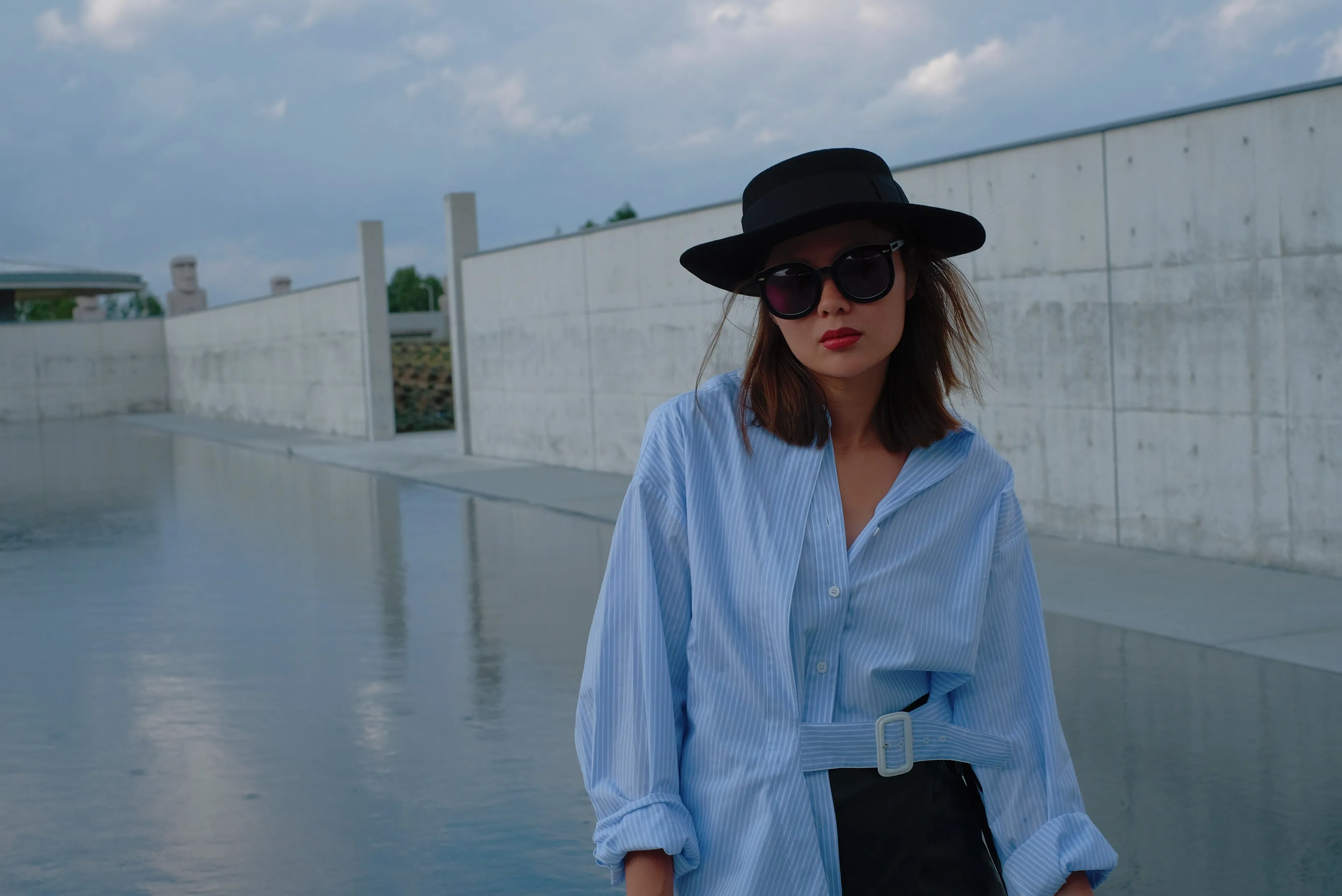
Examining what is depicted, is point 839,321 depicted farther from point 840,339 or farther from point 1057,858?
point 1057,858

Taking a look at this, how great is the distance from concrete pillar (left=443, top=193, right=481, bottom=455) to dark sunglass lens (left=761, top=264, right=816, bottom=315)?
18.5 meters

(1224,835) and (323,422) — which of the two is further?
(323,422)

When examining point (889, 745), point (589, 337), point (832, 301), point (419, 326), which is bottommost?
point (889, 745)

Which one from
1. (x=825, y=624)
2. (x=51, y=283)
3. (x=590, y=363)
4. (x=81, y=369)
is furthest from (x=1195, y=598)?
(x=51, y=283)

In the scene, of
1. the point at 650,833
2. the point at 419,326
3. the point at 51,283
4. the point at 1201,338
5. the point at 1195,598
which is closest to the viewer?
the point at 650,833

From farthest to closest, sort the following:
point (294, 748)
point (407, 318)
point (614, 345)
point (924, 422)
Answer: point (407, 318) < point (614, 345) < point (294, 748) < point (924, 422)

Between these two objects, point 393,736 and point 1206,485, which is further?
point 1206,485

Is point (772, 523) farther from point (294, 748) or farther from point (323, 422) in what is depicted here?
point (323, 422)

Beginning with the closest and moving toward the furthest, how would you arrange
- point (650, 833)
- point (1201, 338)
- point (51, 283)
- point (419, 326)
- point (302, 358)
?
point (650, 833) < point (1201, 338) < point (302, 358) < point (51, 283) < point (419, 326)

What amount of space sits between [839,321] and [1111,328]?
806 centimetres

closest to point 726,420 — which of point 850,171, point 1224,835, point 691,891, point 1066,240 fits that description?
point 850,171

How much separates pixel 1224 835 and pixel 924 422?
2.95 m

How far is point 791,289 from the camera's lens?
1.93 meters

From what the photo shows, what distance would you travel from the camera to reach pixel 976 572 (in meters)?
1.95
